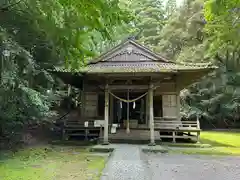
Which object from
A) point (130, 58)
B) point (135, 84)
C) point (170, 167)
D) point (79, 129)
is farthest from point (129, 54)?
point (170, 167)

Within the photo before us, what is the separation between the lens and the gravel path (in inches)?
198

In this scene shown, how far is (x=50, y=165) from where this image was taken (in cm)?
611

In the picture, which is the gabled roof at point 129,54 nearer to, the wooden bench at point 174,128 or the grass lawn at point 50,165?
the wooden bench at point 174,128

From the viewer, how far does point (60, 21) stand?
3039 millimetres

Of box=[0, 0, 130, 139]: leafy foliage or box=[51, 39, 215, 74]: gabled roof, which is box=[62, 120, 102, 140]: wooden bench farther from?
box=[0, 0, 130, 139]: leafy foliage

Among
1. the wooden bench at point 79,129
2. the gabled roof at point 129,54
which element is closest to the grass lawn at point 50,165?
the wooden bench at point 79,129

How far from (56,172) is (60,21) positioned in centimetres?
367

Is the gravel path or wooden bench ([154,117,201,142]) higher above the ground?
wooden bench ([154,117,201,142])

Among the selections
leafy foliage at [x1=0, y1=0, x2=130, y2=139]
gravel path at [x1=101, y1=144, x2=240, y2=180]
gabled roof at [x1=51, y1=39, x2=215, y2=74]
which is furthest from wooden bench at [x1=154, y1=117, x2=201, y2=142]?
leafy foliage at [x1=0, y1=0, x2=130, y2=139]

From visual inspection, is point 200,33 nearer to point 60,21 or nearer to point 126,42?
point 126,42

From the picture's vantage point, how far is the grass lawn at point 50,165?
16.6 ft

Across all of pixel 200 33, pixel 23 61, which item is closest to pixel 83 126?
pixel 23 61

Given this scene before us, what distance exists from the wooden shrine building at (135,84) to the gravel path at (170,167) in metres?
2.10

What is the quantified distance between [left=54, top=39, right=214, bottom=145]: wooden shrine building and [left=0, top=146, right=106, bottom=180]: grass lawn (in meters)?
2.26
